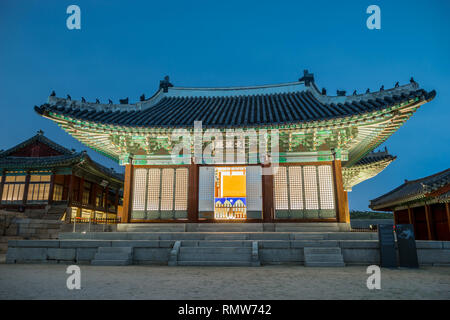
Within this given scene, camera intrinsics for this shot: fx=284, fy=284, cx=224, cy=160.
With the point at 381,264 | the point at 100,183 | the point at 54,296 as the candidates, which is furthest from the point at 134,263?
the point at 100,183

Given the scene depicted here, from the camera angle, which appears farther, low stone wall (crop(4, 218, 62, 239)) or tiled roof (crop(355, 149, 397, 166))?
tiled roof (crop(355, 149, 397, 166))

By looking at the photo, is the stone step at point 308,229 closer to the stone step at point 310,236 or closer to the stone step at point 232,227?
the stone step at point 232,227

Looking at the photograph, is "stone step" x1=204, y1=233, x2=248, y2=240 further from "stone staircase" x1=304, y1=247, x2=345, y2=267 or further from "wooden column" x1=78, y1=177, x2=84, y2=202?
"wooden column" x1=78, y1=177, x2=84, y2=202

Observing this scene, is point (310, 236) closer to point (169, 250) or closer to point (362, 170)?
point (169, 250)

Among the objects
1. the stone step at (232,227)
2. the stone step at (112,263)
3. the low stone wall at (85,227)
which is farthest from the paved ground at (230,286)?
the low stone wall at (85,227)

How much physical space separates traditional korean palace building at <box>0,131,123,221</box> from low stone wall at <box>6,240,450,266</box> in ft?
57.2

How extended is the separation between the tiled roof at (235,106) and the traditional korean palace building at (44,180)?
1293 centimetres

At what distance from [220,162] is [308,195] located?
4.84 m

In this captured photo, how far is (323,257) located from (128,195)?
33.6ft

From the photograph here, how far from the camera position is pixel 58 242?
10.1m

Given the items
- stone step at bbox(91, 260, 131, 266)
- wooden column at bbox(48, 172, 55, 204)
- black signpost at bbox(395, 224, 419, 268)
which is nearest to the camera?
black signpost at bbox(395, 224, 419, 268)

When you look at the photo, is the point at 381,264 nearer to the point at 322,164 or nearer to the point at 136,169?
the point at 322,164

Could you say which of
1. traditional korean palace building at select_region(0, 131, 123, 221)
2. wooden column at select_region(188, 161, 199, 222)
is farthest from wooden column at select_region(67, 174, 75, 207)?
wooden column at select_region(188, 161, 199, 222)

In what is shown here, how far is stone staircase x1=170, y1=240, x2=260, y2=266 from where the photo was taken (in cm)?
900
